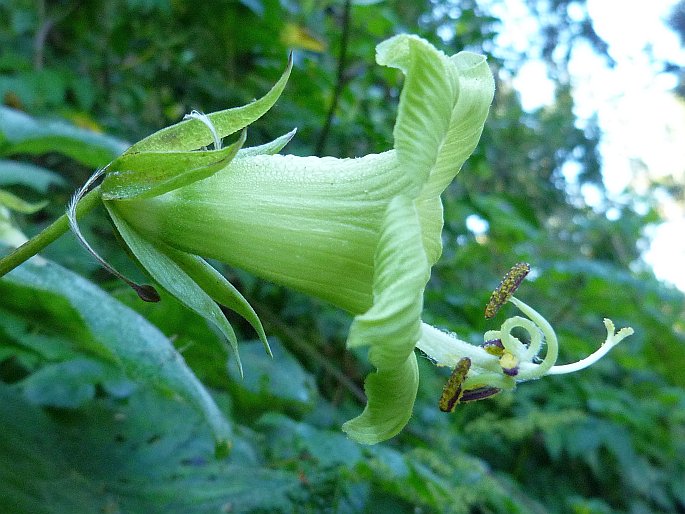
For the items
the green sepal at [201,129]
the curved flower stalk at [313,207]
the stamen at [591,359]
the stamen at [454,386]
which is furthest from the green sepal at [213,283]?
the stamen at [591,359]

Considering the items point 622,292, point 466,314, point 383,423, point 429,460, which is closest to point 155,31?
point 466,314

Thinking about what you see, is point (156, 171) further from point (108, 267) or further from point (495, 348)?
point (495, 348)

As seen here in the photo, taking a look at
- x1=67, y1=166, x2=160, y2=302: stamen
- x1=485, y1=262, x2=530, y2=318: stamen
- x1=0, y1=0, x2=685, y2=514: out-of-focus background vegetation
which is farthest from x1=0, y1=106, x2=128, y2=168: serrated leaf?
x1=485, y1=262, x2=530, y2=318: stamen

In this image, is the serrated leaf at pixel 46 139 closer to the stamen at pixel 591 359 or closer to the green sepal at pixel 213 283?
the green sepal at pixel 213 283

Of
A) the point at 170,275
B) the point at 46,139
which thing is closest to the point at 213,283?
the point at 170,275

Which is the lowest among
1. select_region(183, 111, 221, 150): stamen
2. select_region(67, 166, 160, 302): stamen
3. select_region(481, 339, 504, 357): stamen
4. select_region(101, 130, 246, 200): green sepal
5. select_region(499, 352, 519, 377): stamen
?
select_region(481, 339, 504, 357): stamen

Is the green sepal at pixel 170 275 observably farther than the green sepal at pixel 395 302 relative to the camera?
Yes

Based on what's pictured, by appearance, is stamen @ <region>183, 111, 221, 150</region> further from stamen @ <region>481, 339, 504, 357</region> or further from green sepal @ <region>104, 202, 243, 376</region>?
stamen @ <region>481, 339, 504, 357</region>
